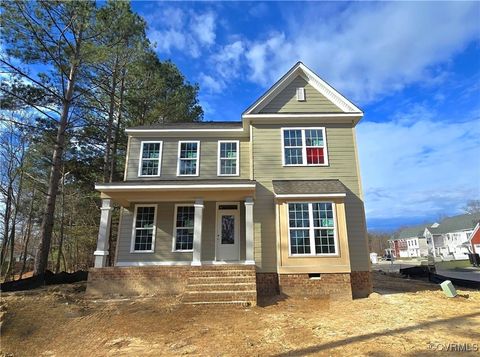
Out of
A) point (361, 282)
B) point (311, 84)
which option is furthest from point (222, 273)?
point (311, 84)

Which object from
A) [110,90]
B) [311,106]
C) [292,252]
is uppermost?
[110,90]

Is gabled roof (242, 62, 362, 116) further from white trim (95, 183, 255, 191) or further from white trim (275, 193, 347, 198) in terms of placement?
white trim (275, 193, 347, 198)

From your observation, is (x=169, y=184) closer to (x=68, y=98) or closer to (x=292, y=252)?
(x=292, y=252)

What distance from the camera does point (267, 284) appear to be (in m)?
10.1

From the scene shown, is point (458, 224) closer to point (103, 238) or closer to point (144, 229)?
point (144, 229)

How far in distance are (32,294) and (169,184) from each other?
17.4 feet

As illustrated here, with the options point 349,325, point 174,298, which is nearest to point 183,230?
point 174,298

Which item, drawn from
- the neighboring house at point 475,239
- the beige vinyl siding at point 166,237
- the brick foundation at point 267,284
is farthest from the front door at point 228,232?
the neighboring house at point 475,239

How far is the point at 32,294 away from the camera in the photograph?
923 cm

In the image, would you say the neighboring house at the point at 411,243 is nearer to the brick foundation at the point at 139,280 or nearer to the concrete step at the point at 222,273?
the concrete step at the point at 222,273

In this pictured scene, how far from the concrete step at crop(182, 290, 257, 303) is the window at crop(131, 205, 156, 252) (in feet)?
11.7

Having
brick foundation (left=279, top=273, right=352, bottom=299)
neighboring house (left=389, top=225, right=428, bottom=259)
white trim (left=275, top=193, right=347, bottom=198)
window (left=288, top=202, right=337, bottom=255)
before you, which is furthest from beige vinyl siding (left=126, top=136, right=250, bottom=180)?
neighboring house (left=389, top=225, right=428, bottom=259)

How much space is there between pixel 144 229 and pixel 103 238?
1686 mm

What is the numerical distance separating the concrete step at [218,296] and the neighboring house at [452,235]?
165ft
